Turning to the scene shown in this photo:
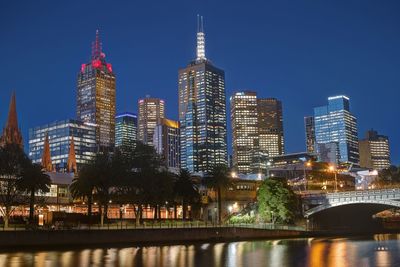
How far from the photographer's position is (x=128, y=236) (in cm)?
9031

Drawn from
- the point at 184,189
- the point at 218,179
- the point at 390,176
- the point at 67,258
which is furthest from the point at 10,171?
the point at 390,176

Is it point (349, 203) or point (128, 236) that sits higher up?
point (349, 203)

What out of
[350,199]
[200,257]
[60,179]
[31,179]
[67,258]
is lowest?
[200,257]

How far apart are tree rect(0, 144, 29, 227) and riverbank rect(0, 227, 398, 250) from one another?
14036 mm

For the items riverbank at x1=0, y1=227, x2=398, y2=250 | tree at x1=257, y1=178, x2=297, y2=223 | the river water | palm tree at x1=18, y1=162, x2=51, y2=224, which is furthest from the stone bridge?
palm tree at x1=18, y1=162, x2=51, y2=224

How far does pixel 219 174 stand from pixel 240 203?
1071 inches

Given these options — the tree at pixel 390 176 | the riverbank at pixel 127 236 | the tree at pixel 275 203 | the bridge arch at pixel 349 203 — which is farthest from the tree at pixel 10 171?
the tree at pixel 390 176

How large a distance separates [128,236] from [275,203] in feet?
141

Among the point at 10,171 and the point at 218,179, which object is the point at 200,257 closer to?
the point at 10,171

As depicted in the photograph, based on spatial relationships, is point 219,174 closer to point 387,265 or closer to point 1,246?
point 1,246

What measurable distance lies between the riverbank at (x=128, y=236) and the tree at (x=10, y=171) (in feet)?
46.0

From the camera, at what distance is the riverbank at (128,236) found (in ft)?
259

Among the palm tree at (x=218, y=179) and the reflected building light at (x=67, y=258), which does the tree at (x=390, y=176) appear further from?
the reflected building light at (x=67, y=258)

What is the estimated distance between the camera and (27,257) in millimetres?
65938
